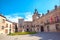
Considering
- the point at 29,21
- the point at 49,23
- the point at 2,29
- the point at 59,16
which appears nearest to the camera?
the point at 59,16

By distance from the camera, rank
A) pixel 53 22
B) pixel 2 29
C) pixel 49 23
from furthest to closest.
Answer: pixel 2 29 < pixel 49 23 < pixel 53 22

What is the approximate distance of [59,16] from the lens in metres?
22.3

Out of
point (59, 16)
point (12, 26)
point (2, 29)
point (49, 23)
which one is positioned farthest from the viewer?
point (12, 26)

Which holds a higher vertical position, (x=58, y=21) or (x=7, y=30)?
(x=58, y=21)

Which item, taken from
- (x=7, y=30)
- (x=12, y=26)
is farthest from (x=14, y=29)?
(x=7, y=30)

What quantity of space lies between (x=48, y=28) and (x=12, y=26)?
14.6 meters

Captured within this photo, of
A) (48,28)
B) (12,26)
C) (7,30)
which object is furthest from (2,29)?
(48,28)

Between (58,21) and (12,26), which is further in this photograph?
(12,26)

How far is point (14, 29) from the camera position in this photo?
127 ft

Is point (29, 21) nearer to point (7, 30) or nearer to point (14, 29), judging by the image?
point (14, 29)

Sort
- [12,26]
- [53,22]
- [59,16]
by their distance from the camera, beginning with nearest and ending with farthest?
[59,16], [53,22], [12,26]

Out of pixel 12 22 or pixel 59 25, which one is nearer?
pixel 59 25

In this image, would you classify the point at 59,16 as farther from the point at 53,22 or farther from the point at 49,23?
the point at 49,23

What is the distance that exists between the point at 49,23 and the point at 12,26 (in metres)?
15.0
